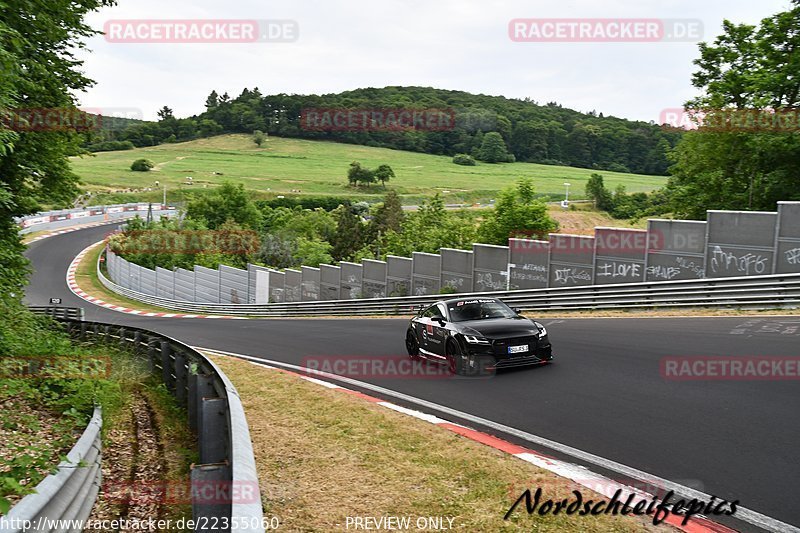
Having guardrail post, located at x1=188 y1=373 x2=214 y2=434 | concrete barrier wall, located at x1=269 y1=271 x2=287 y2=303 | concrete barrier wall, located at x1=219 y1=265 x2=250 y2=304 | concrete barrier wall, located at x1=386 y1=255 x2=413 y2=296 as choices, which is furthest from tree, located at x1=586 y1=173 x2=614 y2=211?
guardrail post, located at x1=188 y1=373 x2=214 y2=434

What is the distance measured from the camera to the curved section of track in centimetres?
657

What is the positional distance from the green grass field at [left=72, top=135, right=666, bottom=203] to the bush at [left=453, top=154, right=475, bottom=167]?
1.60 meters

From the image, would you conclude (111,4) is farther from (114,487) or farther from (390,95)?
(390,95)

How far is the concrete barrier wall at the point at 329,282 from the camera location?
1410 inches

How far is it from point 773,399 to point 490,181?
12954 cm

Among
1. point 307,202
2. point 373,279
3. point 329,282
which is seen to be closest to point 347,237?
point 307,202

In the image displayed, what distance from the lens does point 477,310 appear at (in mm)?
13188

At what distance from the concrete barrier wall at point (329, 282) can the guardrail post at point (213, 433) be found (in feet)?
95.0

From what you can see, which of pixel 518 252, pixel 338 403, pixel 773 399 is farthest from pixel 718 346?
pixel 518 252

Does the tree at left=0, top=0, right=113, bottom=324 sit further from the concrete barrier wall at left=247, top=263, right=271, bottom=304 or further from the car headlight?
the concrete barrier wall at left=247, top=263, right=271, bottom=304

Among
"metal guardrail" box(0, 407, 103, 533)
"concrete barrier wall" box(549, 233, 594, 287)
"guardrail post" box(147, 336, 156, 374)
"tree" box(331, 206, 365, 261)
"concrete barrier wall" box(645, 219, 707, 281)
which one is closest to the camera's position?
"metal guardrail" box(0, 407, 103, 533)

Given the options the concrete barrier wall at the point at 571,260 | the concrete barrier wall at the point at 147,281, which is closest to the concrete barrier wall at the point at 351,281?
the concrete barrier wall at the point at 571,260

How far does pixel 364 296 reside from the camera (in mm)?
33156

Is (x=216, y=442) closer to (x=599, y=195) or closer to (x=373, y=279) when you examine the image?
(x=373, y=279)
